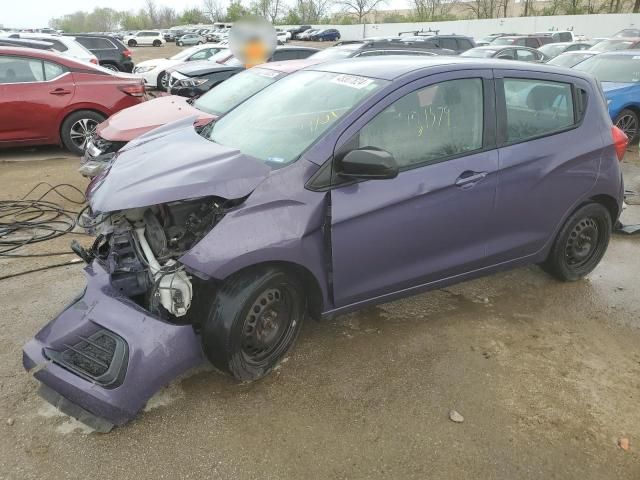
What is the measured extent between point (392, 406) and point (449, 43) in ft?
56.6

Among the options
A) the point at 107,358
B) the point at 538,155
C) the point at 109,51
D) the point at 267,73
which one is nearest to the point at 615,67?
the point at 267,73

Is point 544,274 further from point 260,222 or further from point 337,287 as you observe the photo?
point 260,222

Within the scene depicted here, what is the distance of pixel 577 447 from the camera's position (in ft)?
8.45

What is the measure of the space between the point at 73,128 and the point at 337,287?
634 cm

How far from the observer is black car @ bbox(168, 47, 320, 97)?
26.4 ft

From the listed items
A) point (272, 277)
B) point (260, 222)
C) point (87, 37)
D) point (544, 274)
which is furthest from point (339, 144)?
point (87, 37)

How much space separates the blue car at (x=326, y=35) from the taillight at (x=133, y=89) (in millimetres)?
46427

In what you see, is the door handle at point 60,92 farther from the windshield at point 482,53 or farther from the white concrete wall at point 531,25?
the white concrete wall at point 531,25

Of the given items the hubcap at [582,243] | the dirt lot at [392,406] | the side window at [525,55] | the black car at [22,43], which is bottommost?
the dirt lot at [392,406]

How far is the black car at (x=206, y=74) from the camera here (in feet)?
26.4

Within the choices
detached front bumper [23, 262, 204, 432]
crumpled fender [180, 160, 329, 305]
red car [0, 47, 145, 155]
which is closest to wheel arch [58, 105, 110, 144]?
red car [0, 47, 145, 155]

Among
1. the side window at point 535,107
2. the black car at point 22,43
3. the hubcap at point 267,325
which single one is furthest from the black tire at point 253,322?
the black car at point 22,43

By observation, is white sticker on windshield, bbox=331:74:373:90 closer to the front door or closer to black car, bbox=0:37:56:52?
the front door

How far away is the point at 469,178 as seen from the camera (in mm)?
3250
